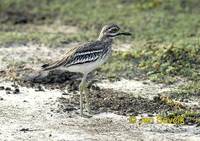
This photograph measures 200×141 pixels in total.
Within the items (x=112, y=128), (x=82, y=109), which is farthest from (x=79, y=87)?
(x=112, y=128)

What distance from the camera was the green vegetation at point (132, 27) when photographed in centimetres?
1292

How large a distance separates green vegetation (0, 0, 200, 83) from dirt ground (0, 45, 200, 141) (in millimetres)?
707

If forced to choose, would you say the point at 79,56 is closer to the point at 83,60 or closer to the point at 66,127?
the point at 83,60

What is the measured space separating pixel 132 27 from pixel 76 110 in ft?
16.5

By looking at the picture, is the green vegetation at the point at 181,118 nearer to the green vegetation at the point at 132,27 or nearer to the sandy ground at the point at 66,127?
the sandy ground at the point at 66,127

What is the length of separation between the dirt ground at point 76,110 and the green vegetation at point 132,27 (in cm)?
71

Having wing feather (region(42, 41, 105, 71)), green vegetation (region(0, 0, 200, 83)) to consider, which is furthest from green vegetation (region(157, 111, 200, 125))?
green vegetation (region(0, 0, 200, 83))

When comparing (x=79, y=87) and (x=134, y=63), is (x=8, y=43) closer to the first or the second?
(x=134, y=63)

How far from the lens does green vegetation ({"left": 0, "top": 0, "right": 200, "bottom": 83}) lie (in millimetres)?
12922

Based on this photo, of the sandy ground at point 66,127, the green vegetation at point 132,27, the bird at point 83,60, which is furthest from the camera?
the green vegetation at point 132,27

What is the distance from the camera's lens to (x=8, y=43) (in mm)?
14414

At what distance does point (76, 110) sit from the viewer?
10.9 meters

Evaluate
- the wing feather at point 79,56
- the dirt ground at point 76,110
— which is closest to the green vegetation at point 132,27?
the dirt ground at point 76,110

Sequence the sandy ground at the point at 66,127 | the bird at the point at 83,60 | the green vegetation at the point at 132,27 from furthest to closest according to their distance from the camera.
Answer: the green vegetation at the point at 132,27 → the bird at the point at 83,60 → the sandy ground at the point at 66,127
